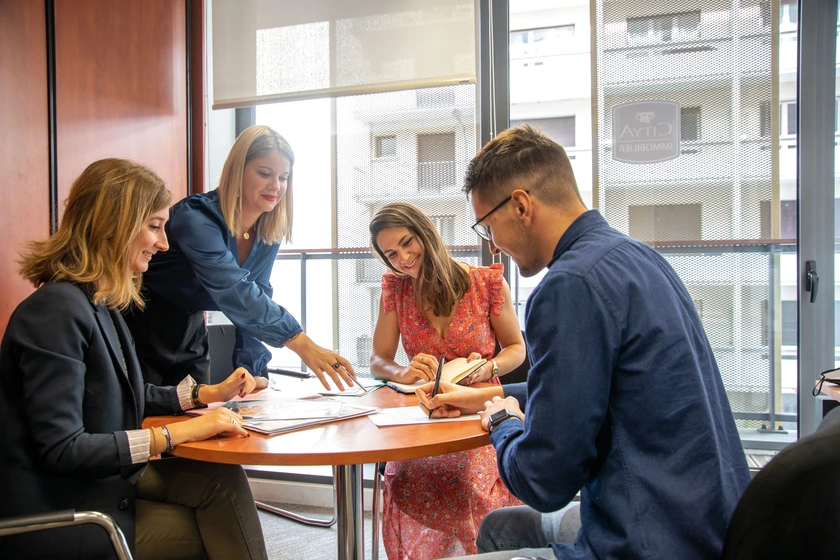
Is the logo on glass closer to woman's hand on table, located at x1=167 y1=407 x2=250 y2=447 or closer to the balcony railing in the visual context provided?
the balcony railing

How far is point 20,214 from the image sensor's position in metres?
1.94

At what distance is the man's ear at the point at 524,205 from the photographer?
1034 millimetres

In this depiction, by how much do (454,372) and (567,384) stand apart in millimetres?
873

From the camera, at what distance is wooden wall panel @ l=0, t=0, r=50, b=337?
1.88 m

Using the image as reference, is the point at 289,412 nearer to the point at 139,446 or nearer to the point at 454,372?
the point at 139,446

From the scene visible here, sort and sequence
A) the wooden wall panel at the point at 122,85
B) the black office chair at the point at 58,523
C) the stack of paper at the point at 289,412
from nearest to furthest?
1. the black office chair at the point at 58,523
2. the stack of paper at the point at 289,412
3. the wooden wall panel at the point at 122,85

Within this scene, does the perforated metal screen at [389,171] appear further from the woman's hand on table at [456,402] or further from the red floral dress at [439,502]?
the woman's hand on table at [456,402]

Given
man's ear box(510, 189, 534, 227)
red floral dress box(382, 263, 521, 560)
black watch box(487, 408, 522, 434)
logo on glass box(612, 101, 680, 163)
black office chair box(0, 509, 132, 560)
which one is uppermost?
logo on glass box(612, 101, 680, 163)

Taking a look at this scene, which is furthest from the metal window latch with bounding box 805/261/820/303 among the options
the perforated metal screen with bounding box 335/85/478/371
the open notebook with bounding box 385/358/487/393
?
the open notebook with bounding box 385/358/487/393

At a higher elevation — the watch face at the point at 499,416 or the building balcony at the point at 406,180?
the building balcony at the point at 406,180

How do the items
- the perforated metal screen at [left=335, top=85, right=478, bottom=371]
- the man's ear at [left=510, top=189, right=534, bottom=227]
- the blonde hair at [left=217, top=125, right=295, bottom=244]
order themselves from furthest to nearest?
1. the perforated metal screen at [left=335, top=85, right=478, bottom=371]
2. the blonde hair at [left=217, top=125, right=295, bottom=244]
3. the man's ear at [left=510, top=189, right=534, bottom=227]

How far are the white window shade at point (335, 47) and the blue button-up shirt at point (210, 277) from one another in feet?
3.89

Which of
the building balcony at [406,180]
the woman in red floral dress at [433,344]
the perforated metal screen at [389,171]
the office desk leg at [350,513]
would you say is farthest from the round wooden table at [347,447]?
the building balcony at [406,180]

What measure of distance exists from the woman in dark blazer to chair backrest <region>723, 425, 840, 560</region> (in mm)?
991
